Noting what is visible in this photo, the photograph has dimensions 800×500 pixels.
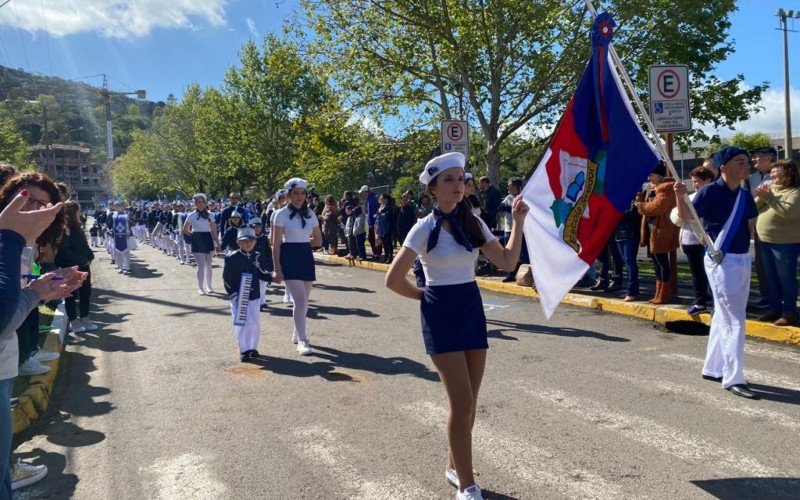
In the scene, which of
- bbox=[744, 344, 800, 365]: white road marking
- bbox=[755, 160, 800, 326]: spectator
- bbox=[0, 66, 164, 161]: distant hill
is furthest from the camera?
bbox=[0, 66, 164, 161]: distant hill

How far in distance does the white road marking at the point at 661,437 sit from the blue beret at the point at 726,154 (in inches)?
94.3

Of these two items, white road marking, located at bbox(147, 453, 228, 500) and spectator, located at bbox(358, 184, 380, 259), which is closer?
white road marking, located at bbox(147, 453, 228, 500)

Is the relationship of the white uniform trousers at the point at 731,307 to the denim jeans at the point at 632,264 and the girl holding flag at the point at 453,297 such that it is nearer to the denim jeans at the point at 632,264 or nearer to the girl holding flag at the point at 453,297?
the girl holding flag at the point at 453,297

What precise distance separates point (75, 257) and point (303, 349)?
3883 mm

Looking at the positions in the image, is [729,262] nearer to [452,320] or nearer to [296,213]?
[452,320]

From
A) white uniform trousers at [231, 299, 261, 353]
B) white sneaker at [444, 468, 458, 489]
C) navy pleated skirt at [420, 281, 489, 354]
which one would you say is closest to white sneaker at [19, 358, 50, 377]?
white uniform trousers at [231, 299, 261, 353]

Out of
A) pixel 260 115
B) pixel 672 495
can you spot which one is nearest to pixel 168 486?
pixel 672 495

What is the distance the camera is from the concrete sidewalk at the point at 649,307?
733 cm

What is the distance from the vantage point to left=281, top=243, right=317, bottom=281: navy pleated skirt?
7500 mm

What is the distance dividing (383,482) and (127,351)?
534cm

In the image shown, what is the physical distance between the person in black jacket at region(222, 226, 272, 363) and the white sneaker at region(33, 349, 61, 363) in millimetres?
1954

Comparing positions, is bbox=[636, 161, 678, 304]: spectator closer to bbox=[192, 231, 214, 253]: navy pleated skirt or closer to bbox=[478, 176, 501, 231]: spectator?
bbox=[478, 176, 501, 231]: spectator

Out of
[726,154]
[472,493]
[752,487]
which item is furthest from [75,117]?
[752,487]

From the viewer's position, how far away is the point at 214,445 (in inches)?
185
